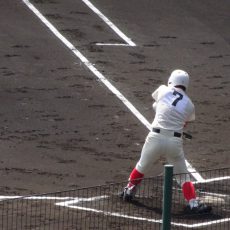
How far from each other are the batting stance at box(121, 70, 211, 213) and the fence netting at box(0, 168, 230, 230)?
176 millimetres

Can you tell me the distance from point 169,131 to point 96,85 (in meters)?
6.07

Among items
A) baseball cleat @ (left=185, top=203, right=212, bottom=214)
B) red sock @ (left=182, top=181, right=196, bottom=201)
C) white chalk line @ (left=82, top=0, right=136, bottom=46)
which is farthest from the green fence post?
white chalk line @ (left=82, top=0, right=136, bottom=46)

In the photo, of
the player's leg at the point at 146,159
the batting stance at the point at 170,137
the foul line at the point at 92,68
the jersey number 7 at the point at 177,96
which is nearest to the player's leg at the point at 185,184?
the batting stance at the point at 170,137

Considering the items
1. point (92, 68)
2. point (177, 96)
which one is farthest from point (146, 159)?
point (92, 68)

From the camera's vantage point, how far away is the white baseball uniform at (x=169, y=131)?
13188 millimetres

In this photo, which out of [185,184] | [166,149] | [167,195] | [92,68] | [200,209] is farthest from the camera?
[92,68]

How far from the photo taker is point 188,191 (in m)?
13.1

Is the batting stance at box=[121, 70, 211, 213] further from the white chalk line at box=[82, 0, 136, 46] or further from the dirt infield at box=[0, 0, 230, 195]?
the white chalk line at box=[82, 0, 136, 46]

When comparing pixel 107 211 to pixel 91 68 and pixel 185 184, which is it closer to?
pixel 185 184

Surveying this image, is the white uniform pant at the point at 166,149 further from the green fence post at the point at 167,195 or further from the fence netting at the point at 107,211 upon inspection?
the green fence post at the point at 167,195

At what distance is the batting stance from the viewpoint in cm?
1315

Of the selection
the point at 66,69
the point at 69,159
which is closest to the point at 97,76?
the point at 66,69

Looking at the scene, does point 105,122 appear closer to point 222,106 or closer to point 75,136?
point 75,136

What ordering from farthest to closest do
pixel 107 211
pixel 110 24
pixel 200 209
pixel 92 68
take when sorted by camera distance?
pixel 110 24, pixel 92 68, pixel 200 209, pixel 107 211
